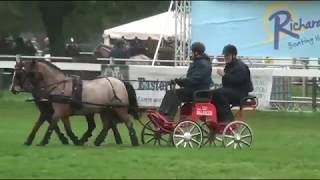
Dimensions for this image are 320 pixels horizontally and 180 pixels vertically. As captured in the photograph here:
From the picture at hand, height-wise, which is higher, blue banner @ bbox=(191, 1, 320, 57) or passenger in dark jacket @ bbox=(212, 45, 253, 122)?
blue banner @ bbox=(191, 1, 320, 57)

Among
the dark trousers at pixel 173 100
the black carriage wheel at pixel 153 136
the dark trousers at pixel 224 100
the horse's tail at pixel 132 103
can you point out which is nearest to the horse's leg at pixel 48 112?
the horse's tail at pixel 132 103

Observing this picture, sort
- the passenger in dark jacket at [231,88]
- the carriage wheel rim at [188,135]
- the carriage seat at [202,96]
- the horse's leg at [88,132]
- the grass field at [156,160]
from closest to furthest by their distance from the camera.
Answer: the grass field at [156,160] → the carriage wheel rim at [188,135] → the carriage seat at [202,96] → the passenger in dark jacket at [231,88] → the horse's leg at [88,132]

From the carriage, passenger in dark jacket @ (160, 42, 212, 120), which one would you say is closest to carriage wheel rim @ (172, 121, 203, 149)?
the carriage

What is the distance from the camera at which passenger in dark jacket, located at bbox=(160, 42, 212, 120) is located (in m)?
14.4

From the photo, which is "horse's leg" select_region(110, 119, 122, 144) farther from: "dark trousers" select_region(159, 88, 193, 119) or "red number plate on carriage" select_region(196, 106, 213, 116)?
"red number plate on carriage" select_region(196, 106, 213, 116)

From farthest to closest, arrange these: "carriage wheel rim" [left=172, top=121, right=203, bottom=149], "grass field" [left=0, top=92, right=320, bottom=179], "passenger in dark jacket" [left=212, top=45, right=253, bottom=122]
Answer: "passenger in dark jacket" [left=212, top=45, right=253, bottom=122]
"carriage wheel rim" [left=172, top=121, right=203, bottom=149]
"grass field" [left=0, top=92, right=320, bottom=179]

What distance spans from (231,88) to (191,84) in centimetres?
74

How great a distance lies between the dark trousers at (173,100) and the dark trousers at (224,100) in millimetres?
485

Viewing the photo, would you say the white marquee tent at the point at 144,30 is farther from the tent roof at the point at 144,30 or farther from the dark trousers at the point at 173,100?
the dark trousers at the point at 173,100

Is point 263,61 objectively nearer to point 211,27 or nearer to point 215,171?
point 211,27

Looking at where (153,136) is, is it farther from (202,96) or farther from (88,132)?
(202,96)

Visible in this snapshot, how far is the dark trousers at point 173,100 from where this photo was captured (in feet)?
47.1

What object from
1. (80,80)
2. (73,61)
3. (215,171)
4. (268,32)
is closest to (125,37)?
(73,61)

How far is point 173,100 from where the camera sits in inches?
566
